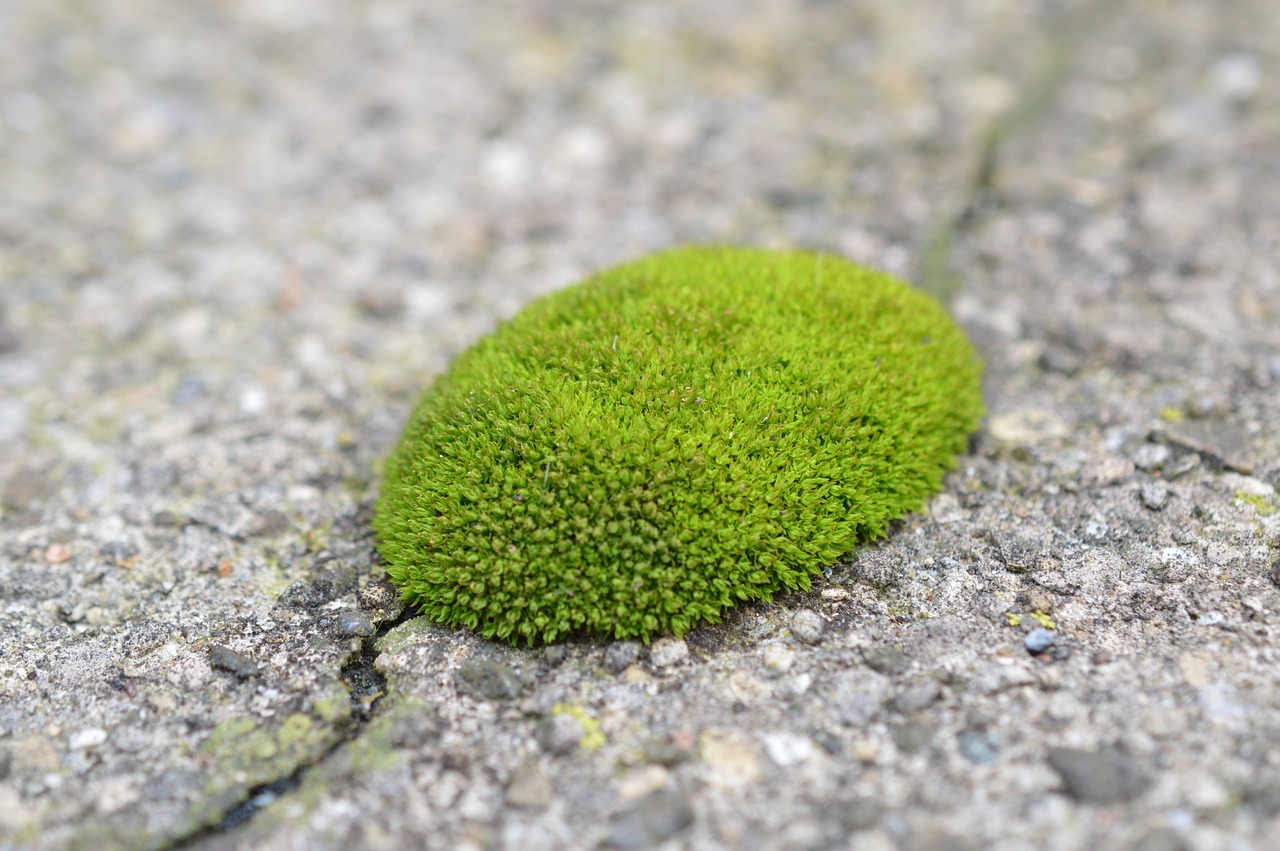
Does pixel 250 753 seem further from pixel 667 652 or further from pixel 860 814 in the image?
pixel 860 814

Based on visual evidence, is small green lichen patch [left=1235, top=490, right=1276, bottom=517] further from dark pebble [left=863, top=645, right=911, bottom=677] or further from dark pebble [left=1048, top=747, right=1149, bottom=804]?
dark pebble [left=863, top=645, right=911, bottom=677]

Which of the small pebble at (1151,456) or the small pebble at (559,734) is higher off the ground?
the small pebble at (1151,456)

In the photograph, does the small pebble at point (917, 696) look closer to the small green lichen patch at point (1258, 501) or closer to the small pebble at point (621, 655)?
the small pebble at point (621, 655)

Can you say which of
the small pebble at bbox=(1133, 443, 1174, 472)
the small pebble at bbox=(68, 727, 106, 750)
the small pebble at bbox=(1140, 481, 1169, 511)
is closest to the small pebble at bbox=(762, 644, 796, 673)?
the small pebble at bbox=(1140, 481, 1169, 511)

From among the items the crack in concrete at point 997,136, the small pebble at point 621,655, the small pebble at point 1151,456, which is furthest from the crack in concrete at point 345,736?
the crack in concrete at point 997,136

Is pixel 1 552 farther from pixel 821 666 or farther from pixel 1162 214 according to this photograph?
pixel 1162 214

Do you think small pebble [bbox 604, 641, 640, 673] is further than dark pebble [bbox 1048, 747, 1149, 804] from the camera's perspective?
Yes

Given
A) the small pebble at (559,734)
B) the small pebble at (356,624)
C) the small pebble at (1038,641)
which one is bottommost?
the small pebble at (356,624)
